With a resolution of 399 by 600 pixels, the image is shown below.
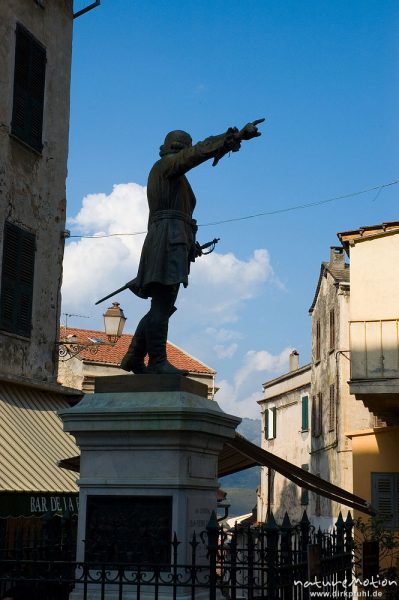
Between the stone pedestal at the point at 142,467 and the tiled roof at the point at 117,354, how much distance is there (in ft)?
93.6

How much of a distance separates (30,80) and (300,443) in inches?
973

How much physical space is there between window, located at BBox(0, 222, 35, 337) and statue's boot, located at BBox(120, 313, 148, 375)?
29.8ft

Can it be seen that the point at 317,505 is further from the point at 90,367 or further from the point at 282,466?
the point at 282,466

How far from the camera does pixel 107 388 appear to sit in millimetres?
7855

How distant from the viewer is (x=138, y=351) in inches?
323

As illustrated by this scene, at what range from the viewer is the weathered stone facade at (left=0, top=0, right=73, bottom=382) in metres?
17.2

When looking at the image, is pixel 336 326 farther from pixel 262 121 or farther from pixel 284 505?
pixel 262 121

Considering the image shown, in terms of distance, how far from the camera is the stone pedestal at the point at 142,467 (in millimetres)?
7285

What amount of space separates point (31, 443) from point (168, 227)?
8.87 m

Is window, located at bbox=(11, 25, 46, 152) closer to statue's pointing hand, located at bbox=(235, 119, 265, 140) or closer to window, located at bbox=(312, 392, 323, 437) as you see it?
statue's pointing hand, located at bbox=(235, 119, 265, 140)

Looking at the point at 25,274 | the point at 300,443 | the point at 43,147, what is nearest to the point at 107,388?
the point at 25,274

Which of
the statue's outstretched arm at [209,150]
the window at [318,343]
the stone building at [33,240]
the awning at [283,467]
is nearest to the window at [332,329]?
the window at [318,343]

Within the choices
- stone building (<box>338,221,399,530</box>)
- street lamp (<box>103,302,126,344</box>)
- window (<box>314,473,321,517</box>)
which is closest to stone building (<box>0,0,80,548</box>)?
street lamp (<box>103,302,126,344</box>)

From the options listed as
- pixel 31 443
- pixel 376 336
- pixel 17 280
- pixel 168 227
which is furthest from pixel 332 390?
pixel 168 227
